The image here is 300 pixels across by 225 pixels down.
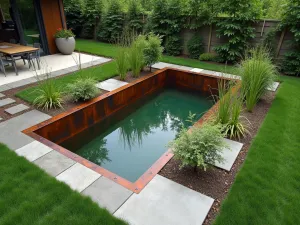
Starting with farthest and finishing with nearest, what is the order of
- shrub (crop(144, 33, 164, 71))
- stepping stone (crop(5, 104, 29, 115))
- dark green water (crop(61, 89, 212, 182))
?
shrub (crop(144, 33, 164, 71)) → stepping stone (crop(5, 104, 29, 115)) → dark green water (crop(61, 89, 212, 182))

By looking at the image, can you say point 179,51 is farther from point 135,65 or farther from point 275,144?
point 275,144

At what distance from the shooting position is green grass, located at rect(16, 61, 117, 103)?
4293mm

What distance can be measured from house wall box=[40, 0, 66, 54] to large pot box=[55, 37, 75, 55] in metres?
0.31

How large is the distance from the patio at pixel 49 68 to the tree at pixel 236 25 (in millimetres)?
3859

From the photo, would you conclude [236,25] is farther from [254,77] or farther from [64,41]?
[64,41]

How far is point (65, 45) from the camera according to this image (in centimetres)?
730

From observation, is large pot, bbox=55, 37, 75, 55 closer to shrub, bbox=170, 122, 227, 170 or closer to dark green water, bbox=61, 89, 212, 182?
dark green water, bbox=61, 89, 212, 182

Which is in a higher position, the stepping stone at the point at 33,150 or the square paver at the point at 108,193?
the stepping stone at the point at 33,150

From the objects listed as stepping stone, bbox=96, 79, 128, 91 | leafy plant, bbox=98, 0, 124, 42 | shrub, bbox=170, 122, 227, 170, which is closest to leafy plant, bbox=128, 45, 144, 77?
stepping stone, bbox=96, 79, 128, 91

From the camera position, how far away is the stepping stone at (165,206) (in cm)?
196

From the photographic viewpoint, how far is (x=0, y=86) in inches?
188

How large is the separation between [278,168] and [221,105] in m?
1.08

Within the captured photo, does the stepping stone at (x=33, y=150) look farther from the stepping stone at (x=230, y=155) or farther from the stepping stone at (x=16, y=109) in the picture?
the stepping stone at (x=230, y=155)

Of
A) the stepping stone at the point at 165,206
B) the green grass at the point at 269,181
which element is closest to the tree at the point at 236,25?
the green grass at the point at 269,181
